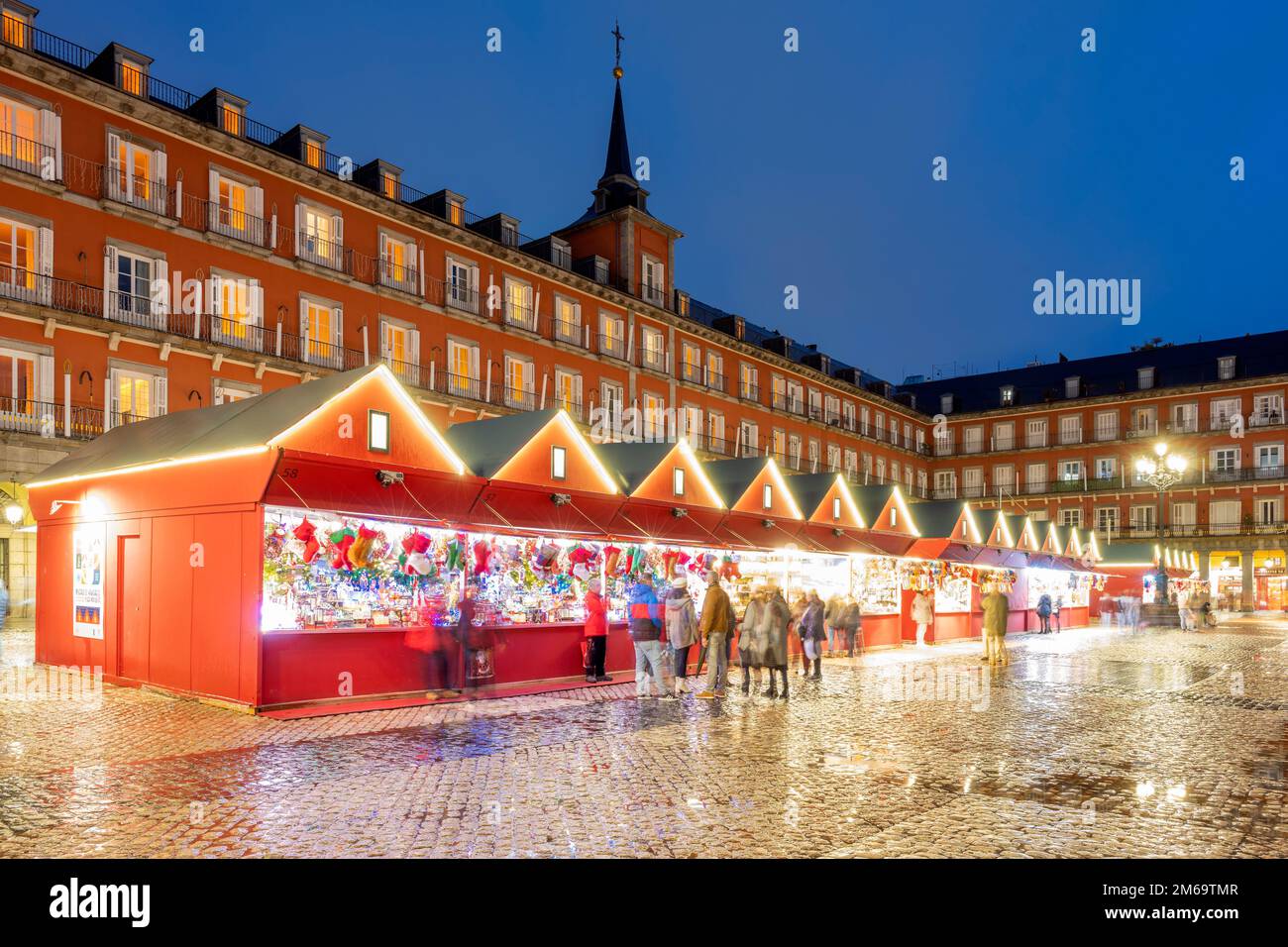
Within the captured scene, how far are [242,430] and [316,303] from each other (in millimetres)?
20837

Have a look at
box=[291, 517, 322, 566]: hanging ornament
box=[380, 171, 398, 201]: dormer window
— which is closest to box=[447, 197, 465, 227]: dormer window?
box=[380, 171, 398, 201]: dormer window

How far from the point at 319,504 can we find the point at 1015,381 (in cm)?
6958

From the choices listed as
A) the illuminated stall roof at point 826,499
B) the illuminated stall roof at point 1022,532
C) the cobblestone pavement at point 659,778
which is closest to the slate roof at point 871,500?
the illuminated stall roof at point 826,499

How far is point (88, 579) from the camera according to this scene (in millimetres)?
16203

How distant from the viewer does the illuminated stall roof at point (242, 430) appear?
12945 millimetres

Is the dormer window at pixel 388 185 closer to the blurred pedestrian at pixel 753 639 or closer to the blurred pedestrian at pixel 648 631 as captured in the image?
the blurred pedestrian at pixel 648 631

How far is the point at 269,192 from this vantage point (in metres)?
31.3

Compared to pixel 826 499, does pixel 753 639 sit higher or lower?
lower

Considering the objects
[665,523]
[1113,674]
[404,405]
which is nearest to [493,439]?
[404,405]

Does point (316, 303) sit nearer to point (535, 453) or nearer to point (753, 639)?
point (535, 453)

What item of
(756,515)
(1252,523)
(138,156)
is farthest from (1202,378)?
(138,156)

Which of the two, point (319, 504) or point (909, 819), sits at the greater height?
point (319, 504)

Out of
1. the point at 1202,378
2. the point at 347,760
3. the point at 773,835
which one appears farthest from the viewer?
the point at 1202,378
